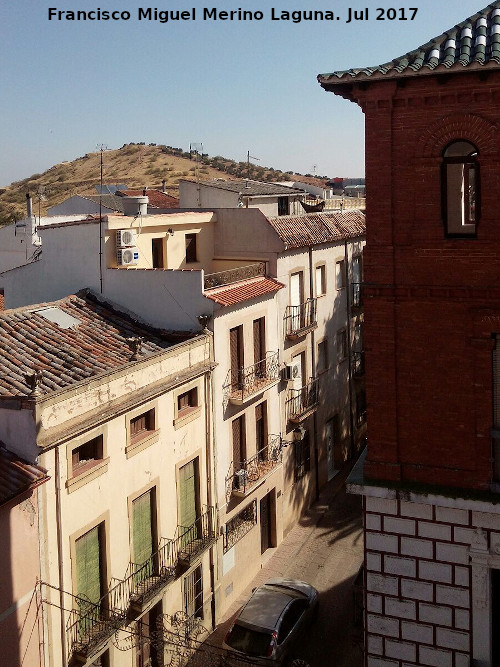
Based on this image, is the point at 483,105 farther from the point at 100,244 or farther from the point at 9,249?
the point at 9,249

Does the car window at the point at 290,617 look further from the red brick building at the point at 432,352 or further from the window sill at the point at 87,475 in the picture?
the red brick building at the point at 432,352

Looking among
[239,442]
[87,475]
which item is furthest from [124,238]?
[87,475]

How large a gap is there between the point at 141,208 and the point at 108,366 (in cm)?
996

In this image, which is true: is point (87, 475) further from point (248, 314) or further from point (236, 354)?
point (248, 314)

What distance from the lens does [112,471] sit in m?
17.3

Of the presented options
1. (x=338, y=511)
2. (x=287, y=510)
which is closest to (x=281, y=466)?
(x=287, y=510)

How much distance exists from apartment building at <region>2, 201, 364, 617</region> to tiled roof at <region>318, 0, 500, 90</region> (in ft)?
34.6

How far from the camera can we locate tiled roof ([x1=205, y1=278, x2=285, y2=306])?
73.3 feet

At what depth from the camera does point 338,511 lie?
97.2 ft

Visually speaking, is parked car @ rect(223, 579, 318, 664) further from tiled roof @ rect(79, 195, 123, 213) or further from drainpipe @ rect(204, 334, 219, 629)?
tiled roof @ rect(79, 195, 123, 213)

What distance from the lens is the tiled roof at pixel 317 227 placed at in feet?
89.9

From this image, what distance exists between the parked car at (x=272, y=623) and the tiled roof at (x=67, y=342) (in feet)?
23.9

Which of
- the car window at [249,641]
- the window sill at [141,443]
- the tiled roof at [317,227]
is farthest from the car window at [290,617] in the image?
the tiled roof at [317,227]

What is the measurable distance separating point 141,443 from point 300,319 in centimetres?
Answer: 1100
